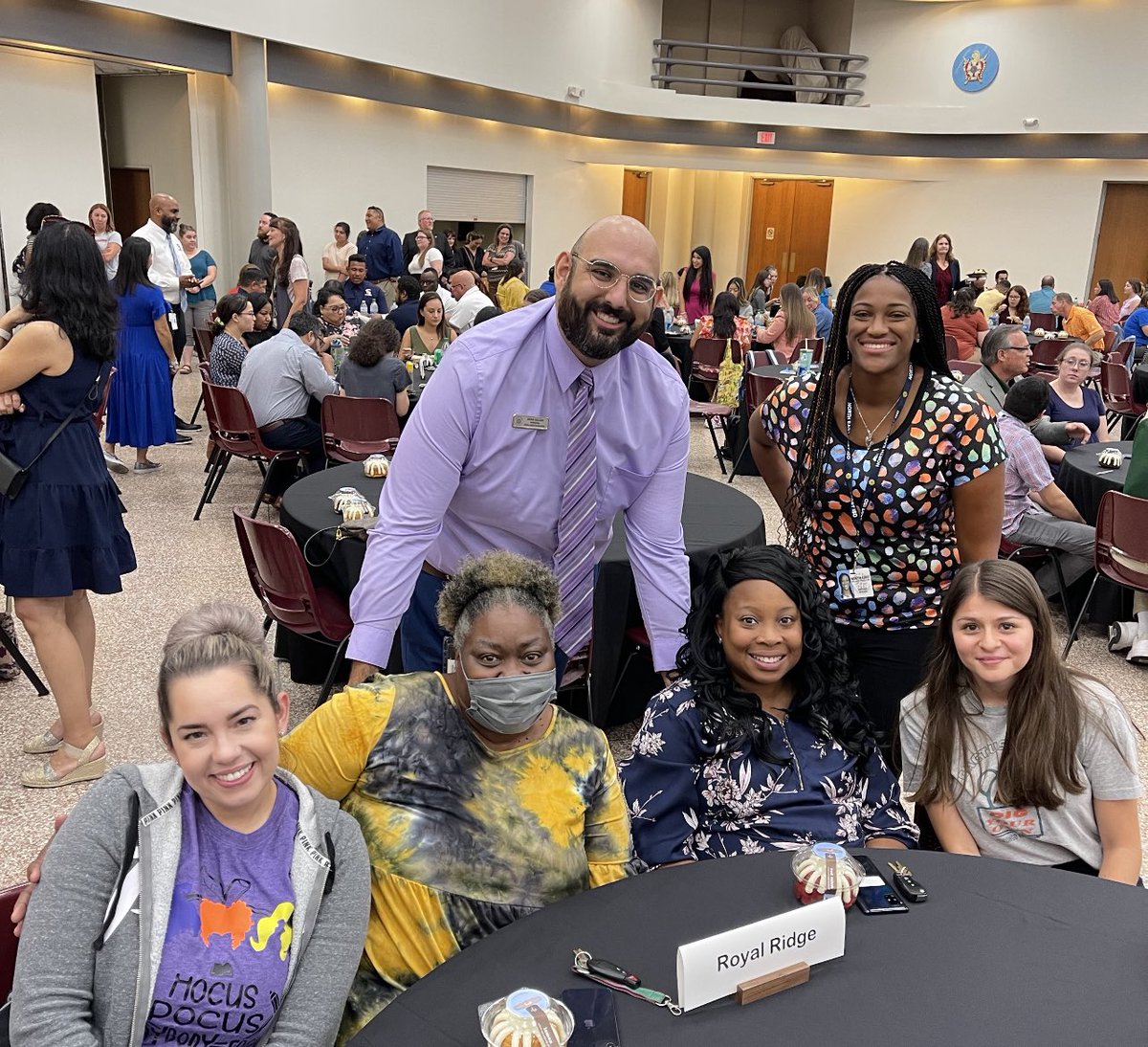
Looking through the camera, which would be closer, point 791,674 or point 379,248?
point 791,674

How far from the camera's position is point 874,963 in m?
1.43

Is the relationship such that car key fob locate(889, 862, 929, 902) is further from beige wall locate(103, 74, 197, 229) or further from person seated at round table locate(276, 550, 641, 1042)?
beige wall locate(103, 74, 197, 229)

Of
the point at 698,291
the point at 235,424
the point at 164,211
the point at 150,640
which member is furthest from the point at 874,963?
the point at 698,291

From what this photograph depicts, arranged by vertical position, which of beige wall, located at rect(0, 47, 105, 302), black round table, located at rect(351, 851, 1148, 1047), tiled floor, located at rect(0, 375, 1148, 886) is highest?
beige wall, located at rect(0, 47, 105, 302)

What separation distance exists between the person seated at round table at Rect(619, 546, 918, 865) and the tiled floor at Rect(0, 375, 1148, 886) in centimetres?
184

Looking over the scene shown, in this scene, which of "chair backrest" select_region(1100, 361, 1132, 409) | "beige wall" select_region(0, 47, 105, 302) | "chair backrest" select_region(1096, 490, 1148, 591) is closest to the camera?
"chair backrest" select_region(1096, 490, 1148, 591)

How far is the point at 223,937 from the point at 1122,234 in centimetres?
2019

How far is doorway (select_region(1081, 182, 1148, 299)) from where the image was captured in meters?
17.9

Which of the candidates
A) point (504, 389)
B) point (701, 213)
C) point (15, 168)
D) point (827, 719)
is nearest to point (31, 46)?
point (15, 168)

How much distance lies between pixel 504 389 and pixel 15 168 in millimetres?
10146

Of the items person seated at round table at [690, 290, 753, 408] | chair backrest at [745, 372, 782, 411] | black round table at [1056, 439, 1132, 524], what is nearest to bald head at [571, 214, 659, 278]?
black round table at [1056, 439, 1132, 524]

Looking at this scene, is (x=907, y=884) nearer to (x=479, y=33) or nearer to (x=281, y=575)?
(x=281, y=575)

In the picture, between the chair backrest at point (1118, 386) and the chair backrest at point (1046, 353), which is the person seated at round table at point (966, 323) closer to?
the chair backrest at point (1046, 353)

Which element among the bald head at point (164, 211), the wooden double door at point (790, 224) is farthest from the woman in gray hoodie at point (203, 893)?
the wooden double door at point (790, 224)
